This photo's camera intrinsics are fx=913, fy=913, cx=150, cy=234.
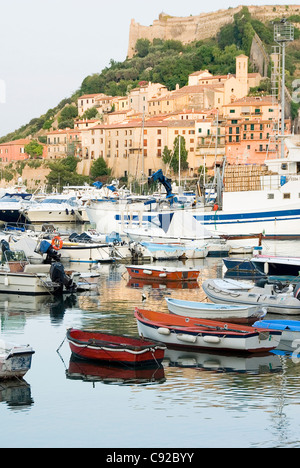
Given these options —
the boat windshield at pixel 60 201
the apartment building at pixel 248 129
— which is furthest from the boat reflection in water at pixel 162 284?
the apartment building at pixel 248 129

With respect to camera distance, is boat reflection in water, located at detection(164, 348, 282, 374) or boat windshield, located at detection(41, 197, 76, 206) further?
boat windshield, located at detection(41, 197, 76, 206)

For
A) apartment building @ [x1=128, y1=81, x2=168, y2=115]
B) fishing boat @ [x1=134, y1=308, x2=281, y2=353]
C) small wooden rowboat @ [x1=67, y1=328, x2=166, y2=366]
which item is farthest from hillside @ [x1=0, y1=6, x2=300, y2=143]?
small wooden rowboat @ [x1=67, y1=328, x2=166, y2=366]

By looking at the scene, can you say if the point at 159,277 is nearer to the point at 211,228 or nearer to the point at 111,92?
the point at 211,228

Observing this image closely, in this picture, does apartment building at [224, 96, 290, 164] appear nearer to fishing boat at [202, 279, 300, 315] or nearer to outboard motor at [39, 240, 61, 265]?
outboard motor at [39, 240, 61, 265]

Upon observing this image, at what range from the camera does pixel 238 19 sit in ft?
355

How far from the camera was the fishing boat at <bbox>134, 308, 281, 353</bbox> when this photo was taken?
1736 cm

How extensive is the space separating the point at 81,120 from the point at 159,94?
10.3 m

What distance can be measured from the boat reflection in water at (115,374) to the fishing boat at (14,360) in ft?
3.61

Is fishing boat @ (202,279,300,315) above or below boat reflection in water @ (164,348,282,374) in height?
above

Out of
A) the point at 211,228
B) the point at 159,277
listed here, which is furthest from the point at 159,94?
the point at 159,277

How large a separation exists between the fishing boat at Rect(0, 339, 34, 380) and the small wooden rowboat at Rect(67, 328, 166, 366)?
158cm

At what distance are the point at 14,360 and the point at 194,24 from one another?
109749 millimetres

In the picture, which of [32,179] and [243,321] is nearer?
[243,321]

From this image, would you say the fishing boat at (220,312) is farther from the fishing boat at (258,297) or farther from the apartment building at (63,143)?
the apartment building at (63,143)
